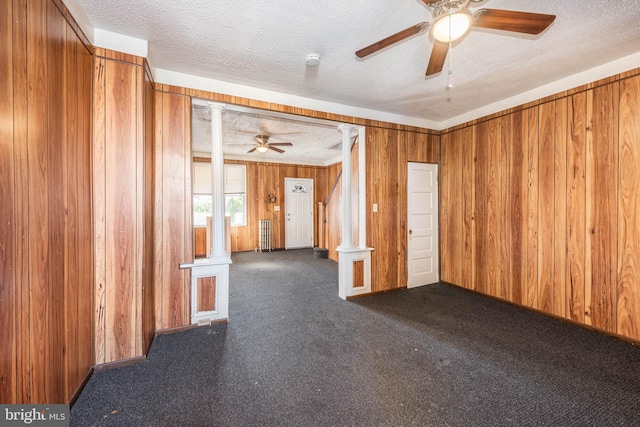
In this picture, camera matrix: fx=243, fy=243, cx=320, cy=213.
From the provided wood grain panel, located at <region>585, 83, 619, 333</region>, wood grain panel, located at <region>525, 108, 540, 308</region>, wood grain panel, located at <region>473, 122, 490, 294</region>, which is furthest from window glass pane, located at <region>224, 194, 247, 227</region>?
wood grain panel, located at <region>585, 83, 619, 333</region>

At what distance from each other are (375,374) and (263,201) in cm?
600

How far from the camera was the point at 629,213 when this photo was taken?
2.35m

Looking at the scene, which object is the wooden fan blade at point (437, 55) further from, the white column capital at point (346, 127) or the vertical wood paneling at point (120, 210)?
the vertical wood paneling at point (120, 210)

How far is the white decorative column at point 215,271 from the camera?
2.70 m

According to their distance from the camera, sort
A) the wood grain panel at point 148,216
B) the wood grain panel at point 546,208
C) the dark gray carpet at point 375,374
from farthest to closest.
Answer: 1. the wood grain panel at point 546,208
2. the wood grain panel at point 148,216
3. the dark gray carpet at point 375,374

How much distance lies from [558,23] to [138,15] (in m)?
3.23

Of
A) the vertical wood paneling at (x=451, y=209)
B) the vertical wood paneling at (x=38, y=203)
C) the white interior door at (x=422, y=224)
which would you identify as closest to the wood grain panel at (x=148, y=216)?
the vertical wood paneling at (x=38, y=203)

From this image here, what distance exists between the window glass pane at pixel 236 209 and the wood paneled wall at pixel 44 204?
5.23 m

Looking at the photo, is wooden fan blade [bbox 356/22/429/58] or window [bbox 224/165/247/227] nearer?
wooden fan blade [bbox 356/22/429/58]

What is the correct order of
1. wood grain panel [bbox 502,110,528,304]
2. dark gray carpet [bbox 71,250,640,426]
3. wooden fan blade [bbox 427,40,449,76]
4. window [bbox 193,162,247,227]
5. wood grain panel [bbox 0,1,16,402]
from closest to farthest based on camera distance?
wood grain panel [bbox 0,1,16,402] → dark gray carpet [bbox 71,250,640,426] → wooden fan blade [bbox 427,40,449,76] → wood grain panel [bbox 502,110,528,304] → window [bbox 193,162,247,227]

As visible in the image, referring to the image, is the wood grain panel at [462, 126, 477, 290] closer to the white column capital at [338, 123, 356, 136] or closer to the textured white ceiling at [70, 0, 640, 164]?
the textured white ceiling at [70, 0, 640, 164]

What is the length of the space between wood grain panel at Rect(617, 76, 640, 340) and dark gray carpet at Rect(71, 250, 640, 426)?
0.99 feet

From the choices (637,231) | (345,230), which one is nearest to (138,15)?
(345,230)

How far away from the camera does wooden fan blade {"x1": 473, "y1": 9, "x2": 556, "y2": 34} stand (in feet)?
4.56
